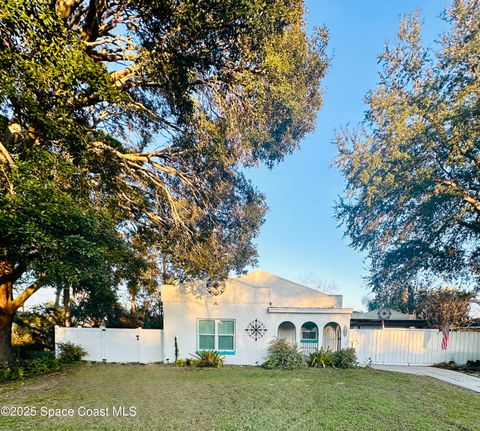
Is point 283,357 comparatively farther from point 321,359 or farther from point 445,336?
point 445,336

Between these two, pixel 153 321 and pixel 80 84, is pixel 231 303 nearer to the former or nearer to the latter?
pixel 153 321

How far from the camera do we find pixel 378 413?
5.64 metres

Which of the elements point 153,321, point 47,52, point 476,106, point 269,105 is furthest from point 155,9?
point 153,321

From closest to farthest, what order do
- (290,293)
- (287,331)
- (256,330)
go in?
1. (256,330)
2. (287,331)
3. (290,293)

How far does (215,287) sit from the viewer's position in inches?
451

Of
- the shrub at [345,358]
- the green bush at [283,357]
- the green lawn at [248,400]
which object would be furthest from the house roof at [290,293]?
the green lawn at [248,400]

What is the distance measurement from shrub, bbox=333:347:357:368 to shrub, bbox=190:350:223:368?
4347mm

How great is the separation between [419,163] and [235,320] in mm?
9194

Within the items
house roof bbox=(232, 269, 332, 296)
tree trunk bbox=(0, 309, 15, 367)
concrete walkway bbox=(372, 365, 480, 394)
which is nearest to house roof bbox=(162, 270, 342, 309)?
house roof bbox=(232, 269, 332, 296)

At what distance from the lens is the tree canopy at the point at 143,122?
541 centimetres

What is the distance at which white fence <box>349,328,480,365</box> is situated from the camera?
480 inches

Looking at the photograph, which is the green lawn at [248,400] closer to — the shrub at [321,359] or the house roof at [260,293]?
the shrub at [321,359]

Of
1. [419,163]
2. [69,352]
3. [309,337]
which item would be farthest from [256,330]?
[419,163]

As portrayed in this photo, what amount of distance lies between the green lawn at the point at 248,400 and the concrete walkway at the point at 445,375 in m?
0.97
